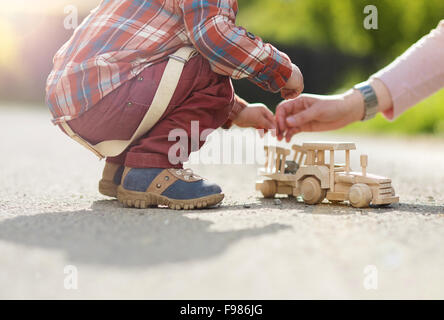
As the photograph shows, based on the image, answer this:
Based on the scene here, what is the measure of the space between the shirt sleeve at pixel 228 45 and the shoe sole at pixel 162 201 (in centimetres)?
44

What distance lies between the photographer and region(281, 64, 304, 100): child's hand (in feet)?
6.66

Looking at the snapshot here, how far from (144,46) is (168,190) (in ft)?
1.62

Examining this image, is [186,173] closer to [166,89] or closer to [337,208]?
[166,89]

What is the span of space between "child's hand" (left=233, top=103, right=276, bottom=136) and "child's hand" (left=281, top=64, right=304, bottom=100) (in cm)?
13

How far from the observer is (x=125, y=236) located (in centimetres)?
143

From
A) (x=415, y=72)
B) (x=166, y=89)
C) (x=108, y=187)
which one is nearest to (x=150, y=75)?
(x=166, y=89)

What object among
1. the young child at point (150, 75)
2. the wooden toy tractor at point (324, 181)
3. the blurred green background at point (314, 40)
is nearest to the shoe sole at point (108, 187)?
the young child at point (150, 75)

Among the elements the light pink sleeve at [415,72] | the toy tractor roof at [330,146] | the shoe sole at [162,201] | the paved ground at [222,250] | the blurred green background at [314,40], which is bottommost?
the paved ground at [222,250]

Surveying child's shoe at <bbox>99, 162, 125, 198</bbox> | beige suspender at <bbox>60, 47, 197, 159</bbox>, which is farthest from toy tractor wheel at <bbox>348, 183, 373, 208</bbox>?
child's shoe at <bbox>99, 162, 125, 198</bbox>

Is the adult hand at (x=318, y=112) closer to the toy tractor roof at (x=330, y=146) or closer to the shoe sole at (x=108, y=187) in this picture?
the toy tractor roof at (x=330, y=146)

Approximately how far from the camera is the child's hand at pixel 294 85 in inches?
80.0

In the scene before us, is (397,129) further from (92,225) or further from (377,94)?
(92,225)

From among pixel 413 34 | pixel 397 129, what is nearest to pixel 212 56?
pixel 397 129
